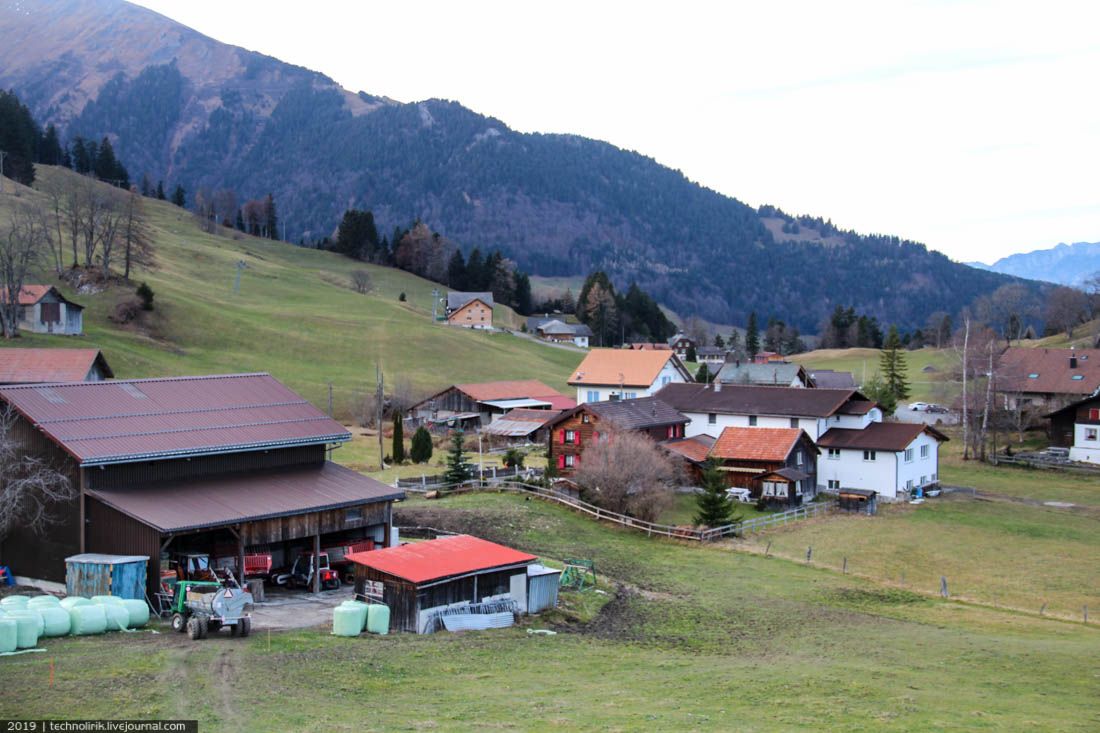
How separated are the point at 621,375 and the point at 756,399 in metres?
15.8

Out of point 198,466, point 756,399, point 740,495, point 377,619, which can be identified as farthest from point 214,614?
point 756,399

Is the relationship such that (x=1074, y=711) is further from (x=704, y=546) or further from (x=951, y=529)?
(x=951, y=529)

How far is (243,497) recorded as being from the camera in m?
34.2

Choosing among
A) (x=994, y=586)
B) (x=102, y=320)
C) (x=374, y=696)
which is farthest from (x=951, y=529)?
(x=102, y=320)

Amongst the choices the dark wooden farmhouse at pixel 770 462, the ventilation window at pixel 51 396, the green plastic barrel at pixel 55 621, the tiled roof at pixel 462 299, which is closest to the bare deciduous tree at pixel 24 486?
the ventilation window at pixel 51 396

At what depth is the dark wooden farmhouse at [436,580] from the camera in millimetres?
29547

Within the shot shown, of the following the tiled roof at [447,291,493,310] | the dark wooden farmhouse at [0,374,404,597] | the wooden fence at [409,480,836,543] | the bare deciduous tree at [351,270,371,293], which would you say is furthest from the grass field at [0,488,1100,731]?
the bare deciduous tree at [351,270,371,293]

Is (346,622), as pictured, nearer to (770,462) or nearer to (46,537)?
(46,537)

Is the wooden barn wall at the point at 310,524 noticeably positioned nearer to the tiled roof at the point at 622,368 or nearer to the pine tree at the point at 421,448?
the pine tree at the point at 421,448

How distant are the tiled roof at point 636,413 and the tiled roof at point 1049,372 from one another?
30069 millimetres

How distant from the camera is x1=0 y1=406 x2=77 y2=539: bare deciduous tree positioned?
31.7 metres

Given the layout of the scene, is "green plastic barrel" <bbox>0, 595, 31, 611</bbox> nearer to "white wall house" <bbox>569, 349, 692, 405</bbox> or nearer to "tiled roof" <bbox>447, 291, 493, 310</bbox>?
"white wall house" <bbox>569, 349, 692, 405</bbox>

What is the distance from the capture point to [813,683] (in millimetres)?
23344

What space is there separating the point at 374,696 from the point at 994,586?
27.6 metres
